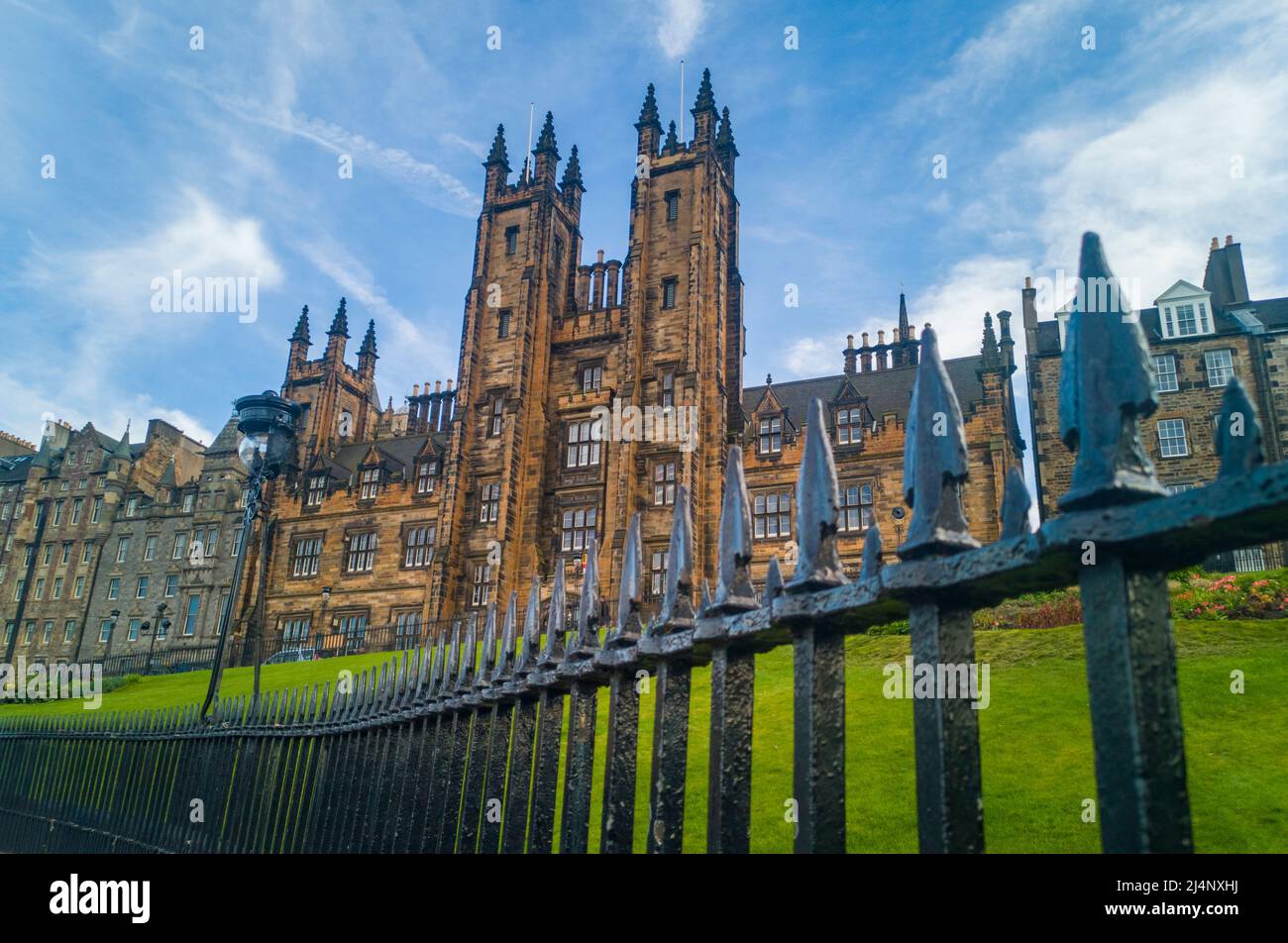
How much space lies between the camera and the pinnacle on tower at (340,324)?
56781 millimetres

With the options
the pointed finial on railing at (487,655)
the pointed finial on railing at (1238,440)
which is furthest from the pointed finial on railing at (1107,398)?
the pointed finial on railing at (487,655)

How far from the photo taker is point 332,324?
186 feet

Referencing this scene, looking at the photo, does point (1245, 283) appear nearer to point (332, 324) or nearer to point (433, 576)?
point (433, 576)

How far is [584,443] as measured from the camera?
41406 millimetres

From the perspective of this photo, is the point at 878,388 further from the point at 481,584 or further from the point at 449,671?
the point at 449,671

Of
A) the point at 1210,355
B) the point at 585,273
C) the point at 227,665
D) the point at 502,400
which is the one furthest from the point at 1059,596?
the point at 227,665

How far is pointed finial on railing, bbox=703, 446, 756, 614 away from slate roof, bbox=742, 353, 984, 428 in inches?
1472

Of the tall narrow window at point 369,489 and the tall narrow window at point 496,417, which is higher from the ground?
the tall narrow window at point 496,417

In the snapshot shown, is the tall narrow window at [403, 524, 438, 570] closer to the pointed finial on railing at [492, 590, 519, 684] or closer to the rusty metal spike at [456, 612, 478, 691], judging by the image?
the rusty metal spike at [456, 612, 478, 691]

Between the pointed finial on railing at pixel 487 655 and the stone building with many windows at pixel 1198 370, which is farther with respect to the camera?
the stone building with many windows at pixel 1198 370

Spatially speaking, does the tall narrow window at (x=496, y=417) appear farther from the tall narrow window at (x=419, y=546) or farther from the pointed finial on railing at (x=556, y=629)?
the pointed finial on railing at (x=556, y=629)

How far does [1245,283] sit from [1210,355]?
437cm

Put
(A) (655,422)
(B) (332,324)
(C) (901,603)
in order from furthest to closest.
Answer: (B) (332,324) → (A) (655,422) → (C) (901,603)

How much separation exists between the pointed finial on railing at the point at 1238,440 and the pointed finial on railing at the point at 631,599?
181cm
